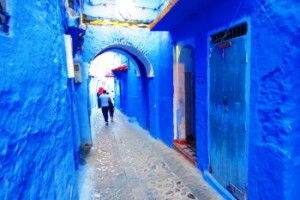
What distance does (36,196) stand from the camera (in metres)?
1.73

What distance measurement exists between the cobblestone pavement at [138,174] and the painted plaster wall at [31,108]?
65.0 inches

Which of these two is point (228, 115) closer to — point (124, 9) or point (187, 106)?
point (187, 106)

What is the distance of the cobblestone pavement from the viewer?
394cm

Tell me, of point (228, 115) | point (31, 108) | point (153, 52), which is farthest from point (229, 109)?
point (153, 52)

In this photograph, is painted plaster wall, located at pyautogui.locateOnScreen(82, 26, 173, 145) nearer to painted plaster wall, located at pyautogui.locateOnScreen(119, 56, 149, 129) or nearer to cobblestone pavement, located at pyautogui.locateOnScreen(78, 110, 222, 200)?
cobblestone pavement, located at pyautogui.locateOnScreen(78, 110, 222, 200)

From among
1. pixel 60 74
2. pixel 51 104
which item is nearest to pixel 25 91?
pixel 51 104

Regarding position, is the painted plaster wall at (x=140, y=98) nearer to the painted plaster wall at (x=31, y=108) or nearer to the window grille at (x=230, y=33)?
the window grille at (x=230, y=33)

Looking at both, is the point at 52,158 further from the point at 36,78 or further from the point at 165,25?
the point at 165,25

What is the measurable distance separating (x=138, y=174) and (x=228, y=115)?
242cm

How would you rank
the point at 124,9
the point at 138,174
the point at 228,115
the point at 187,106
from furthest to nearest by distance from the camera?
the point at 124,9, the point at 187,106, the point at 138,174, the point at 228,115

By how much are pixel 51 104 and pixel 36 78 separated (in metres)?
0.47

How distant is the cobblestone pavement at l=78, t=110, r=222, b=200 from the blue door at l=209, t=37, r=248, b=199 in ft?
1.79

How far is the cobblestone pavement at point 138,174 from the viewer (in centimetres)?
394

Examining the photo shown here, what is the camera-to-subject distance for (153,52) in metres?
7.76
